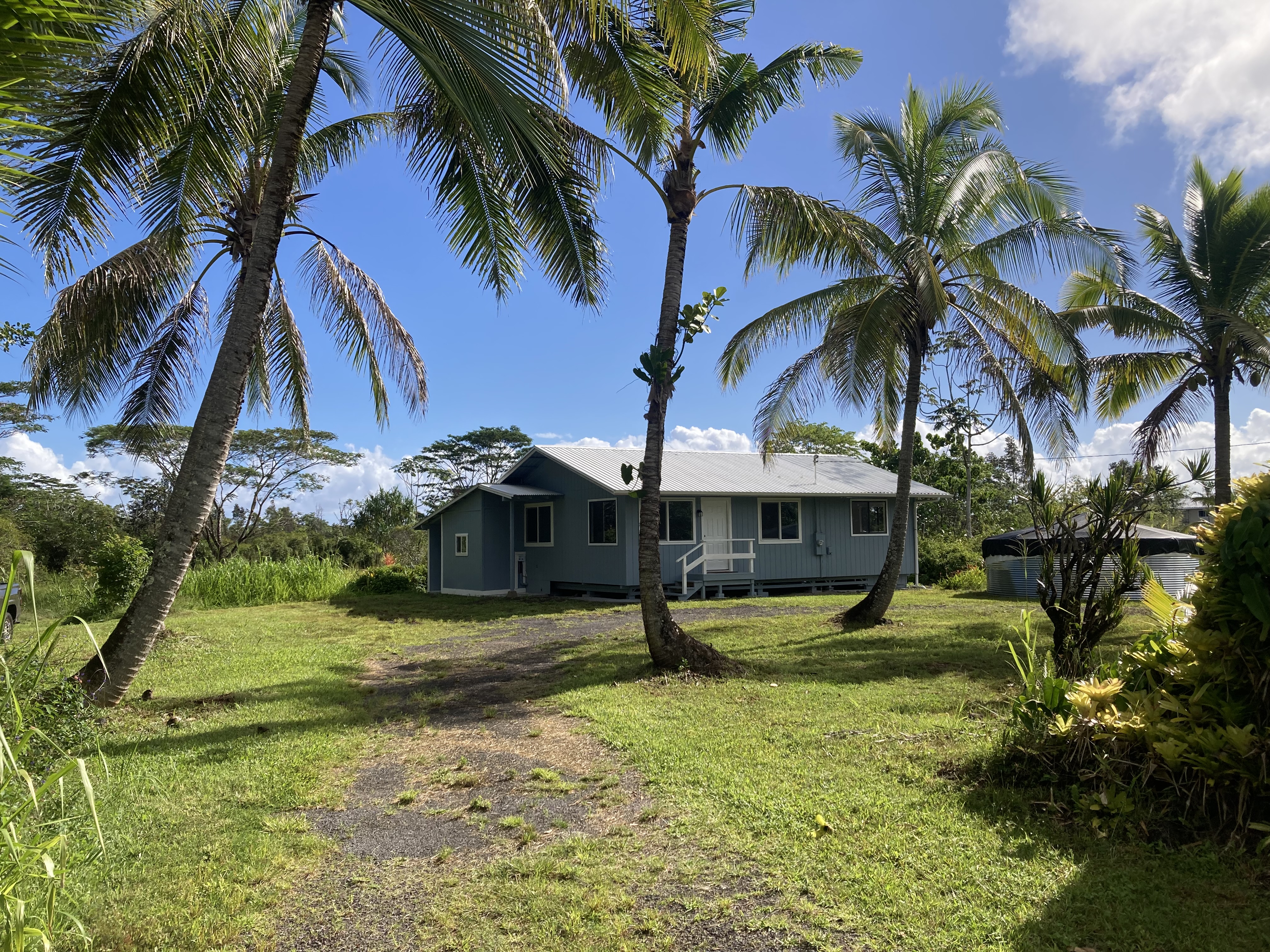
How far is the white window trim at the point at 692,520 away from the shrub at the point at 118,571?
1108cm

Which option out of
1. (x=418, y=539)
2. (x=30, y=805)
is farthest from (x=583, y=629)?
(x=418, y=539)

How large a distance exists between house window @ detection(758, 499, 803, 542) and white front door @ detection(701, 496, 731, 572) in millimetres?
1011

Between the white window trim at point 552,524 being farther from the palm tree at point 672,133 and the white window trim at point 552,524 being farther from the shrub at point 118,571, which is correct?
the palm tree at point 672,133

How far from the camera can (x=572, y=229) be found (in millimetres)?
9055

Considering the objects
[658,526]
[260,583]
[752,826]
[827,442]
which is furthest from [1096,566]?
[827,442]

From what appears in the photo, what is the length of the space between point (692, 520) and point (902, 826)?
16059mm

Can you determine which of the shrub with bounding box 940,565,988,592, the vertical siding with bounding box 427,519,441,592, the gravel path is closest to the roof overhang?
the vertical siding with bounding box 427,519,441,592

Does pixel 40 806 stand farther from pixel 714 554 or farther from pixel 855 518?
pixel 855 518

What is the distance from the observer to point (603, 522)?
65.2 ft

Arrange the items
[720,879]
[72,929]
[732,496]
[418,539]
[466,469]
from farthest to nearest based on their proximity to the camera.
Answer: [466,469] → [418,539] → [732,496] → [720,879] → [72,929]

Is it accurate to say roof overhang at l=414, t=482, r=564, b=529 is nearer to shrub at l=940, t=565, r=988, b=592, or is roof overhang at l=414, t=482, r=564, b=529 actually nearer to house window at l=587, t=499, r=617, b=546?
house window at l=587, t=499, r=617, b=546

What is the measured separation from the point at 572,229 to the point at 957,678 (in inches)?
257

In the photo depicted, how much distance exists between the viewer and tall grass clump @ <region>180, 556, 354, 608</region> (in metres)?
20.0

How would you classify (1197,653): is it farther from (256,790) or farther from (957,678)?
(256,790)
